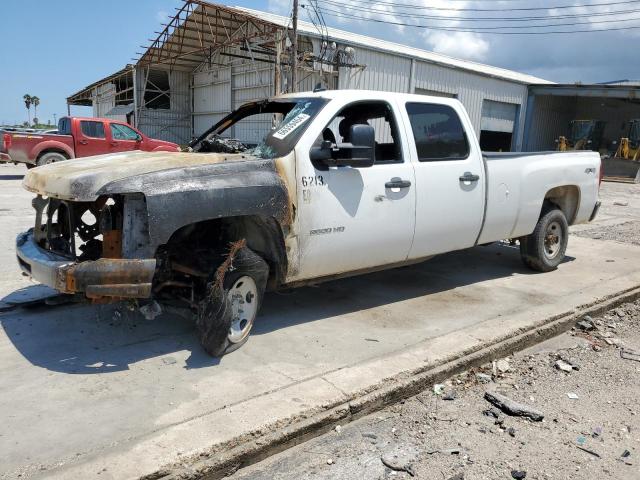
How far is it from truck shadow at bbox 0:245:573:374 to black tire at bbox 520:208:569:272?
27.1 inches

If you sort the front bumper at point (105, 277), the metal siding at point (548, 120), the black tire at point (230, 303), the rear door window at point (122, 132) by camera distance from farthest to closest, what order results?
1. the metal siding at point (548, 120)
2. the rear door window at point (122, 132)
3. the black tire at point (230, 303)
4. the front bumper at point (105, 277)

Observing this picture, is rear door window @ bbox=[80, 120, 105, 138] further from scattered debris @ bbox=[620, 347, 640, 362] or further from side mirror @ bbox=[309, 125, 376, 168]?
scattered debris @ bbox=[620, 347, 640, 362]

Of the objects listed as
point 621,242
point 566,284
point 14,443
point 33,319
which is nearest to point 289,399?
point 14,443

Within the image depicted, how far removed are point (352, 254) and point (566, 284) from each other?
307cm

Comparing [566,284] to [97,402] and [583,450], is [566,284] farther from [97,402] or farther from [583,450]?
[97,402]

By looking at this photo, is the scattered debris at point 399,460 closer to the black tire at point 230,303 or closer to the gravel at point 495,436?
the gravel at point 495,436

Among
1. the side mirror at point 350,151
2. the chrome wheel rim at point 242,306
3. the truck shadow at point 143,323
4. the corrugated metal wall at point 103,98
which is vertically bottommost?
the truck shadow at point 143,323

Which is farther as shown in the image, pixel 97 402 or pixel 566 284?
pixel 566 284

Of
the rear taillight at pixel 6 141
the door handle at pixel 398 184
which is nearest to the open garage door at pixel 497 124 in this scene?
the rear taillight at pixel 6 141

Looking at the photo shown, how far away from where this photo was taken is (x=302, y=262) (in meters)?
4.21

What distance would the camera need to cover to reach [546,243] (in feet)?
22.0

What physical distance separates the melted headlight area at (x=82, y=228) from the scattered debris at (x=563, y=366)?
340cm

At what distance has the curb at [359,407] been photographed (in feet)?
8.96

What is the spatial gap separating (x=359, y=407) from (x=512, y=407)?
1.04 m
